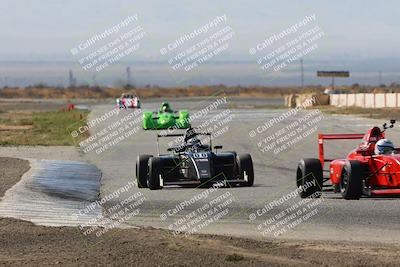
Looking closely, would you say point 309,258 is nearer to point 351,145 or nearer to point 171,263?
point 171,263

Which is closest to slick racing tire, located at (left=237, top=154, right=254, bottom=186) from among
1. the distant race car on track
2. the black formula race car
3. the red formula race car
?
the black formula race car

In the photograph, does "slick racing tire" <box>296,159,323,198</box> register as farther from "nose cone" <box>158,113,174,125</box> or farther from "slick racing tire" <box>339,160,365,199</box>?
"nose cone" <box>158,113,174,125</box>

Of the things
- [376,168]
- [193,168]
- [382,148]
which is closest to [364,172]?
[376,168]

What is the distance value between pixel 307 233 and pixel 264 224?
3.76 feet

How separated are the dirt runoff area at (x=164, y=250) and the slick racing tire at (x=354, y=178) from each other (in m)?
4.40

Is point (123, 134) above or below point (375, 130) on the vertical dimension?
below

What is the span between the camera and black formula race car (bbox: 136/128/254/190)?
21.4m

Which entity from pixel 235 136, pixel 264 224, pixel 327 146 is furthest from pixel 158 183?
pixel 235 136

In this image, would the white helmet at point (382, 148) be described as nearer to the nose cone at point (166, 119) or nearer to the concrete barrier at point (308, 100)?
the nose cone at point (166, 119)

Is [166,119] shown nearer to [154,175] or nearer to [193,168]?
[193,168]

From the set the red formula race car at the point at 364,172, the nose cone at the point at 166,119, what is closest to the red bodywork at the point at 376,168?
the red formula race car at the point at 364,172

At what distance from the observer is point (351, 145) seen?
34875 millimetres

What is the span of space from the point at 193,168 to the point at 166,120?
24129 mm

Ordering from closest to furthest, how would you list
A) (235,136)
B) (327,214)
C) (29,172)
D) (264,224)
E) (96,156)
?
(264,224) < (327,214) < (29,172) < (96,156) < (235,136)
